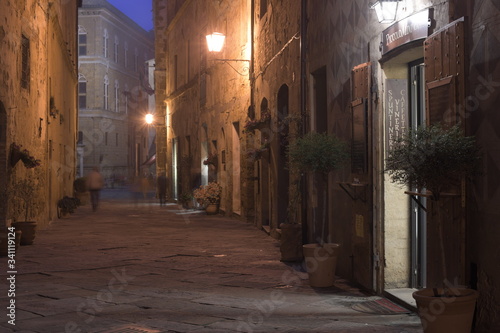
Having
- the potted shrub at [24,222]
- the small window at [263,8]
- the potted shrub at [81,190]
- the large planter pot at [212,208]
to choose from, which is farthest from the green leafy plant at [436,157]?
the potted shrub at [81,190]

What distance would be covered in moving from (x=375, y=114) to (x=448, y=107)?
1.94 metres

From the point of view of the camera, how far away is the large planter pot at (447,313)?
476cm

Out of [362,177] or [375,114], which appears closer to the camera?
[375,114]

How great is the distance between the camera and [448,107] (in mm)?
5684

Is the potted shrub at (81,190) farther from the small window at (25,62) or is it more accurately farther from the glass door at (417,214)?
the glass door at (417,214)

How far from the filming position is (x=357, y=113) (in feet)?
26.4

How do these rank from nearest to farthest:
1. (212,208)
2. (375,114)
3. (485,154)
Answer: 1. (485,154)
2. (375,114)
3. (212,208)

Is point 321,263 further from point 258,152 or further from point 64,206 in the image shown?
point 64,206

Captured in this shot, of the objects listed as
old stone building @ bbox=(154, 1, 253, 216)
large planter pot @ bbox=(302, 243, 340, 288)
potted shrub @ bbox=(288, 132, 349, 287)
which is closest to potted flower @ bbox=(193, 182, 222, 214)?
old stone building @ bbox=(154, 1, 253, 216)

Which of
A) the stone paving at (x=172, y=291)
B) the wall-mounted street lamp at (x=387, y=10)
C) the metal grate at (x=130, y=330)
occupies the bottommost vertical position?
the metal grate at (x=130, y=330)

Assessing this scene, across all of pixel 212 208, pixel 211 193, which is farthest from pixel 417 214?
pixel 212 208

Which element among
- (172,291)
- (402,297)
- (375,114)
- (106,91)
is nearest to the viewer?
(402,297)

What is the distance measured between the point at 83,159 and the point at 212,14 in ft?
86.3

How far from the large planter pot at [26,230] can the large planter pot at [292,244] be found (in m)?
4.70
